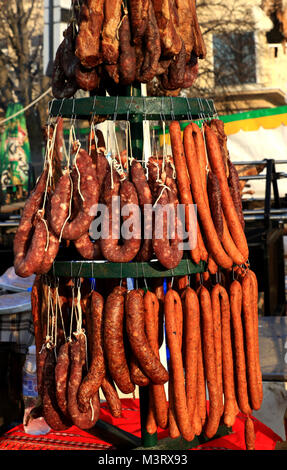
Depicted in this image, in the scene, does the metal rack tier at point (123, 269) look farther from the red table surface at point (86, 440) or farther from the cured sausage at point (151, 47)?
the red table surface at point (86, 440)

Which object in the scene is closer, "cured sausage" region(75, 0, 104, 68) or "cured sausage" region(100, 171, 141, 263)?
A: "cured sausage" region(100, 171, 141, 263)

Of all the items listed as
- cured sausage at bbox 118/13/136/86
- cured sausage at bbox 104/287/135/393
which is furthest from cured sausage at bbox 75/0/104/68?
cured sausage at bbox 104/287/135/393

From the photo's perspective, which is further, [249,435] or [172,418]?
[249,435]

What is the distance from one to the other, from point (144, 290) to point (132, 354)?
12.5 inches

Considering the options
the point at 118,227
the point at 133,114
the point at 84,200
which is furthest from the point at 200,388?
the point at 133,114

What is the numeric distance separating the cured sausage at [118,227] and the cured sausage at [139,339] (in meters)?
0.20

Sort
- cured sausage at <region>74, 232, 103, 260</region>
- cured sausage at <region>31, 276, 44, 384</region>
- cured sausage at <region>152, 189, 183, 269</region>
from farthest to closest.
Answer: cured sausage at <region>31, 276, 44, 384</region>
cured sausage at <region>74, 232, 103, 260</region>
cured sausage at <region>152, 189, 183, 269</region>

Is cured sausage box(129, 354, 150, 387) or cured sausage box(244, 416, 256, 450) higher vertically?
cured sausage box(129, 354, 150, 387)

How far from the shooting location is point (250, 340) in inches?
115

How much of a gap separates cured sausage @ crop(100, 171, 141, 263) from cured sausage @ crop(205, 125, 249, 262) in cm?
45

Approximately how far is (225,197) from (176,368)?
86cm

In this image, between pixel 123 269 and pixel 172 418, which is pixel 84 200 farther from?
pixel 172 418

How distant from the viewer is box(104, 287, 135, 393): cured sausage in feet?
8.86

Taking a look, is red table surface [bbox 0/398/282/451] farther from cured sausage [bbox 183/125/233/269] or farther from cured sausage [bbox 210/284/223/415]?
cured sausage [bbox 183/125/233/269]
